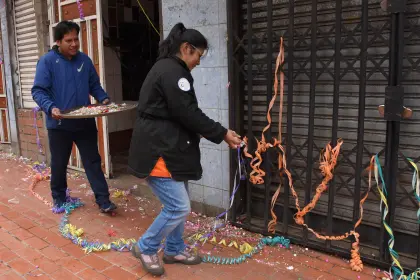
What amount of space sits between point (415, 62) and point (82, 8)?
483cm

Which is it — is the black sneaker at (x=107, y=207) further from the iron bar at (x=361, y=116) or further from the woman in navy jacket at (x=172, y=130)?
the iron bar at (x=361, y=116)

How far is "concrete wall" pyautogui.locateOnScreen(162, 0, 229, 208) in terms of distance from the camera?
13.0 ft

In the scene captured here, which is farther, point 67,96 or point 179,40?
point 67,96

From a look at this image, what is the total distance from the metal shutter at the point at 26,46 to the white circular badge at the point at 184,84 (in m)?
5.12

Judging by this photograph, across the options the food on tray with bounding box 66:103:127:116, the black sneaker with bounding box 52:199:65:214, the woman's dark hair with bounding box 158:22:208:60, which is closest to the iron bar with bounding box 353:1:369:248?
the woman's dark hair with bounding box 158:22:208:60

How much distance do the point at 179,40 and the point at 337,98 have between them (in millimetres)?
1345

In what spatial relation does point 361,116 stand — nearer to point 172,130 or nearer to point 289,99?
point 289,99

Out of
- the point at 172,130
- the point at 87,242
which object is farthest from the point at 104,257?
the point at 172,130

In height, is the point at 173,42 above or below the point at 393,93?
above

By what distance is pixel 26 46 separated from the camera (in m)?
7.30

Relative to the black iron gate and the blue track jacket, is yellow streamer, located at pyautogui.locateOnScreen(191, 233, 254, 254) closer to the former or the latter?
the black iron gate

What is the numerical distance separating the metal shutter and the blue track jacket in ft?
9.65

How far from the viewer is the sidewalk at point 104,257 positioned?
3.20 m

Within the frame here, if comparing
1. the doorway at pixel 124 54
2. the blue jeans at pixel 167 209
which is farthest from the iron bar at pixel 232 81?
the doorway at pixel 124 54
